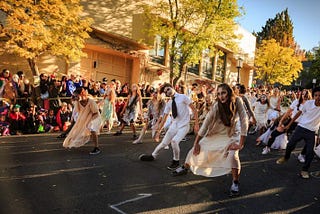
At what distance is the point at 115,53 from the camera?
1759 centimetres

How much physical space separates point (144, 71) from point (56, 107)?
884 cm

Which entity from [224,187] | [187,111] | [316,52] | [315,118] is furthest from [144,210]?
[316,52]

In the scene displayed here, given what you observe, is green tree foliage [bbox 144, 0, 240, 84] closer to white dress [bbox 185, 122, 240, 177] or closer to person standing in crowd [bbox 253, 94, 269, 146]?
person standing in crowd [bbox 253, 94, 269, 146]

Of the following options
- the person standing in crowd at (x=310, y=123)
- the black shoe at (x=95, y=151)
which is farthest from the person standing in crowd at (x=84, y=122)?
the person standing in crowd at (x=310, y=123)

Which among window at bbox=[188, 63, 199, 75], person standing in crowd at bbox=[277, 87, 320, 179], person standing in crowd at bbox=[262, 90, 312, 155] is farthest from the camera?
window at bbox=[188, 63, 199, 75]

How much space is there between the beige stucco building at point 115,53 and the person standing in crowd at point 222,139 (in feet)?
36.9

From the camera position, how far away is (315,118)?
6.06m

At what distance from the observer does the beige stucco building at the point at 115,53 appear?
15.1m

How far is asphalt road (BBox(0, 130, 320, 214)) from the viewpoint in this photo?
4.28 meters

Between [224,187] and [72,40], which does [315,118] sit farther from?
[72,40]

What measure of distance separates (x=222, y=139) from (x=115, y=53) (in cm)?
1376

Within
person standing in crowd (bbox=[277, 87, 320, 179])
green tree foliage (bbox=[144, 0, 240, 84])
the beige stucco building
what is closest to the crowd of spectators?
the beige stucco building

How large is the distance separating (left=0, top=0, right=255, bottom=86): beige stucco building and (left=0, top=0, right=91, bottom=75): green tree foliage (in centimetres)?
261

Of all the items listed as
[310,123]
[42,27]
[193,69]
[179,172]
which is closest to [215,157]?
[179,172]
